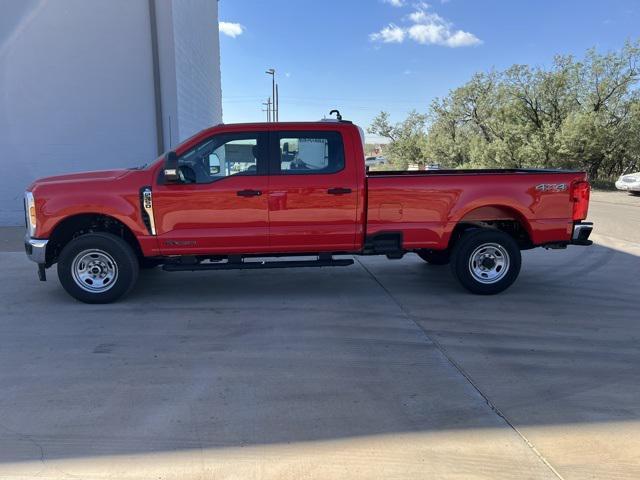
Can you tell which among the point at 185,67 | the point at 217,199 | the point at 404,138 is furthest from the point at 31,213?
the point at 404,138

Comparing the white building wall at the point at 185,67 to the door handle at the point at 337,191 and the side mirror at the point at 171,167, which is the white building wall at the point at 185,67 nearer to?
the side mirror at the point at 171,167

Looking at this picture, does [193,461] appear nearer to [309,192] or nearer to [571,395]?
[571,395]

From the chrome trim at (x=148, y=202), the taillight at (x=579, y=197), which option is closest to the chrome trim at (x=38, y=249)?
the chrome trim at (x=148, y=202)

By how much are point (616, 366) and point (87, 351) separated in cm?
454

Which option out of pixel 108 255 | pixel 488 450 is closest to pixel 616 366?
pixel 488 450

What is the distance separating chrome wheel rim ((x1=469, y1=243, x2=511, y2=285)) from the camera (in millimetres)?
6234

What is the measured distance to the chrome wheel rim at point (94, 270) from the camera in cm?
584

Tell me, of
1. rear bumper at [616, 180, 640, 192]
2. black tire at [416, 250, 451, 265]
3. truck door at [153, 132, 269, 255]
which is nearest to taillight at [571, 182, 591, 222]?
black tire at [416, 250, 451, 265]

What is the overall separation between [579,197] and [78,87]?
10153 mm

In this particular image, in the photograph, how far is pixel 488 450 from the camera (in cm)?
300

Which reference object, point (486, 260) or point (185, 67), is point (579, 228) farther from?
point (185, 67)

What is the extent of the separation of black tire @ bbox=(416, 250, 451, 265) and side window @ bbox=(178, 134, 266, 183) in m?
2.87

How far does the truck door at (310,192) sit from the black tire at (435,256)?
1823 millimetres

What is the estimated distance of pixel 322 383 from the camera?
387 centimetres
